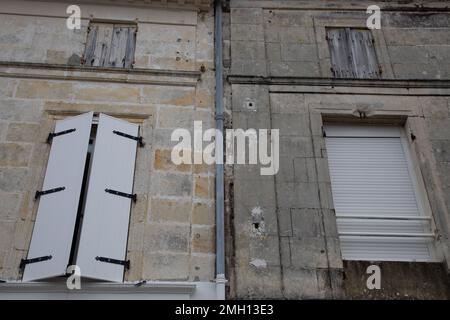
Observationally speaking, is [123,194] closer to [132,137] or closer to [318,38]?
[132,137]

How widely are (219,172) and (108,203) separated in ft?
4.31

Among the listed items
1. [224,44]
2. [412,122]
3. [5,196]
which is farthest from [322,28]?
[5,196]

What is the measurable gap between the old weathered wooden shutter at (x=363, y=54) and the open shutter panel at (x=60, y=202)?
3.74 m

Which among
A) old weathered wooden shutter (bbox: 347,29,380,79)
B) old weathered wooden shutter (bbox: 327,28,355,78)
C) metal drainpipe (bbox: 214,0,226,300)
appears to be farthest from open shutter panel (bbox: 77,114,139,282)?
old weathered wooden shutter (bbox: 347,29,380,79)

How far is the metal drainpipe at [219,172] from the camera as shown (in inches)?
199

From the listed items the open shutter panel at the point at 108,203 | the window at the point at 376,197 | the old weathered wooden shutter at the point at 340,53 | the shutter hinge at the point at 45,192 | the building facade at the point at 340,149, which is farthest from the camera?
the old weathered wooden shutter at the point at 340,53

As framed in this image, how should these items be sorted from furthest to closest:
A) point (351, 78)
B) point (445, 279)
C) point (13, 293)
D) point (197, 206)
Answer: point (351, 78) → point (197, 206) → point (445, 279) → point (13, 293)

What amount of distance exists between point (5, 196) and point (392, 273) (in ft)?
14.2

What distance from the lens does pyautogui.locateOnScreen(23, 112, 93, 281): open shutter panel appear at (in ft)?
16.3

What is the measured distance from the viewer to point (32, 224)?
5.33 metres

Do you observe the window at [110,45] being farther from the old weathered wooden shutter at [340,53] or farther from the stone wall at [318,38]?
the old weathered wooden shutter at [340,53]

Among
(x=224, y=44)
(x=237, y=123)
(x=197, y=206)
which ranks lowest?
(x=197, y=206)

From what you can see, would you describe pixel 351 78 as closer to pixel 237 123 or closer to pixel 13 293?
pixel 237 123

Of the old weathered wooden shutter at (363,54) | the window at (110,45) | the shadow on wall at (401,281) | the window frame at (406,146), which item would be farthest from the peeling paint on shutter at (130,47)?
the shadow on wall at (401,281)
